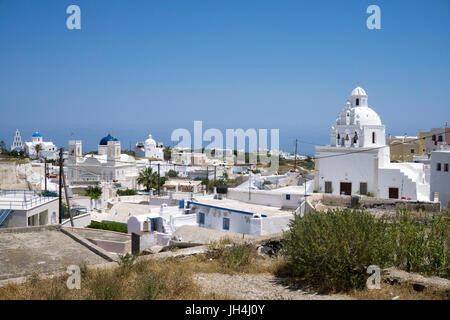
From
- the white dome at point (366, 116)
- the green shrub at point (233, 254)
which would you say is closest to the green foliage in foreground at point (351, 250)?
the green shrub at point (233, 254)

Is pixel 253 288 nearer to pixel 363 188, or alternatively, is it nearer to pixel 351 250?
pixel 351 250

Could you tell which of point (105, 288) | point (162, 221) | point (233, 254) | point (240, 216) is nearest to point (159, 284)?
point (105, 288)

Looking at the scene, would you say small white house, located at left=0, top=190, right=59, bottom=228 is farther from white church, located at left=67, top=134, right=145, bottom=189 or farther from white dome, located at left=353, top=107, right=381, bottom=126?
white church, located at left=67, top=134, right=145, bottom=189

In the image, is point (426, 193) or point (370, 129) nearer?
point (426, 193)

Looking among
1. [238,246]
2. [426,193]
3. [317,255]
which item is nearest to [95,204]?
[426,193]

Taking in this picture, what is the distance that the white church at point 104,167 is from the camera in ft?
189

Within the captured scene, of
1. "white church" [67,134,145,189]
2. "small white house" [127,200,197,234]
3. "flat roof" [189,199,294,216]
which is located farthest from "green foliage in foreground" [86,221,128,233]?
"white church" [67,134,145,189]

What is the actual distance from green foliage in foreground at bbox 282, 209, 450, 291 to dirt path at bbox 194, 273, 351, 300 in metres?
0.34

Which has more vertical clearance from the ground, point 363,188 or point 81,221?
point 363,188

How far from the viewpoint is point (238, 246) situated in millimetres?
8336

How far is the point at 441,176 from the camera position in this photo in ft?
80.7

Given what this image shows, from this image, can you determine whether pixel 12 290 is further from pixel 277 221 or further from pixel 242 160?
pixel 242 160

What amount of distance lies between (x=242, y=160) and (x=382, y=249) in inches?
3592

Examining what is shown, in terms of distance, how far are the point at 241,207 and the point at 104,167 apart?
136 ft
